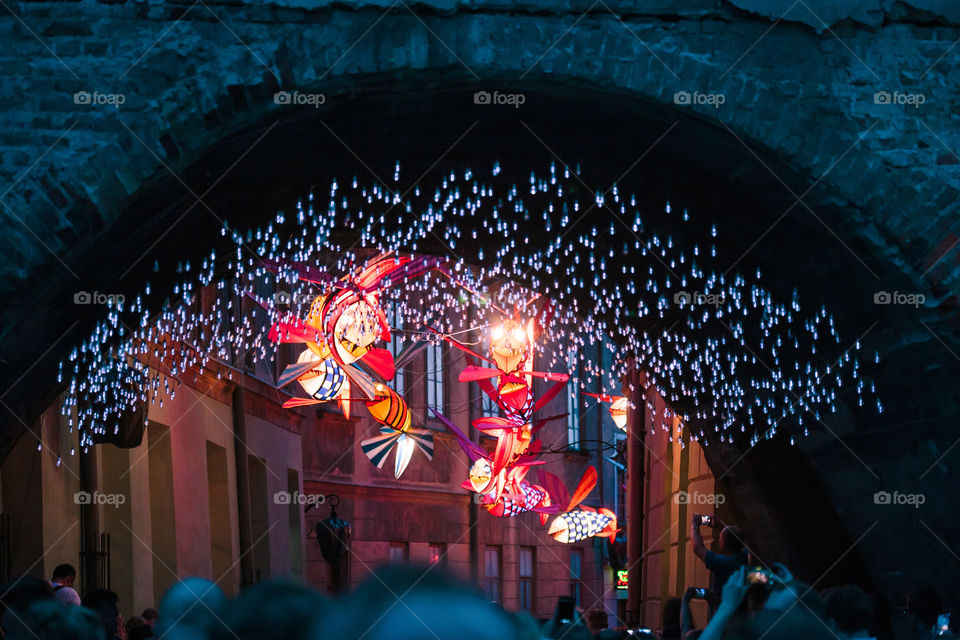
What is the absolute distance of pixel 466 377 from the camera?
1370 centimetres

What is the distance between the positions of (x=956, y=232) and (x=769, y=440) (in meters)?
4.00

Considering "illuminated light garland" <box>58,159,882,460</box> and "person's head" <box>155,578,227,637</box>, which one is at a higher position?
"illuminated light garland" <box>58,159,882,460</box>

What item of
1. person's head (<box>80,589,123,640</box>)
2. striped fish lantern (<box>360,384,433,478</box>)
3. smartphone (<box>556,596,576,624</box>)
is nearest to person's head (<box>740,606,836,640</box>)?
smartphone (<box>556,596,576,624</box>)

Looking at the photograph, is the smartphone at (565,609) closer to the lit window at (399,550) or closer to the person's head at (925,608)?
the person's head at (925,608)

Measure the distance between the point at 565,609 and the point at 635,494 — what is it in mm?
12449

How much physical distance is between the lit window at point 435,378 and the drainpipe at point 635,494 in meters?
5.69

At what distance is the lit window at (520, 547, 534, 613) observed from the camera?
2267cm

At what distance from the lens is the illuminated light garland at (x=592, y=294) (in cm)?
838

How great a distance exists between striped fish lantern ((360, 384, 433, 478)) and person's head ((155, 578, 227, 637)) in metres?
10.4

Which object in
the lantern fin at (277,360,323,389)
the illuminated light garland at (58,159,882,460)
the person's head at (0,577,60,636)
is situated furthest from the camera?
the lantern fin at (277,360,323,389)

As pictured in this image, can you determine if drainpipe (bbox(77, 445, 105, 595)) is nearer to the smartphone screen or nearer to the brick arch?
the brick arch

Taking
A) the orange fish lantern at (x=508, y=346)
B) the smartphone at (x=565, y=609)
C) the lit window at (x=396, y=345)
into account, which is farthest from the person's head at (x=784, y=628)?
the lit window at (x=396, y=345)

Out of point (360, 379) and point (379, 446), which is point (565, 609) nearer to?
point (360, 379)

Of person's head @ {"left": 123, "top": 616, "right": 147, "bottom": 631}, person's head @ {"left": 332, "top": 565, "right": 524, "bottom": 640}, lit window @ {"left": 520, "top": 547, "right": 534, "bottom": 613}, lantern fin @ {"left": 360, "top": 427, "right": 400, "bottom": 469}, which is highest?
lantern fin @ {"left": 360, "top": 427, "right": 400, "bottom": 469}
